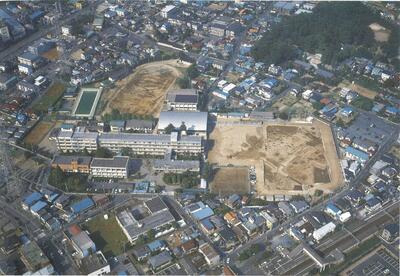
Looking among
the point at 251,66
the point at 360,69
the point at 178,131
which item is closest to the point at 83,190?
the point at 178,131

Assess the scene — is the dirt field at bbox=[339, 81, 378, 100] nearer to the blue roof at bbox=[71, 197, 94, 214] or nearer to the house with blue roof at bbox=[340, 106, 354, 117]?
the house with blue roof at bbox=[340, 106, 354, 117]

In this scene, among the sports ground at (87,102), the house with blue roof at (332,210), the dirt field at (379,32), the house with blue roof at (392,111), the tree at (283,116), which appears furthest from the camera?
the dirt field at (379,32)

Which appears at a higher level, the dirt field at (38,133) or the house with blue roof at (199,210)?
the house with blue roof at (199,210)

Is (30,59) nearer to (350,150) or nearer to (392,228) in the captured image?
(350,150)

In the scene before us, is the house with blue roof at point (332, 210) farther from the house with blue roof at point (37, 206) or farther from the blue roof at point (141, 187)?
the house with blue roof at point (37, 206)

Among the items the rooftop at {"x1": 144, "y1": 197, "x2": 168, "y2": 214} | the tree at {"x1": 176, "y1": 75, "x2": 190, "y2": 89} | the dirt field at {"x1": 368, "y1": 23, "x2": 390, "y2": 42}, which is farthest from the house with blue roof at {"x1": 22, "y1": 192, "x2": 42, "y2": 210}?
the dirt field at {"x1": 368, "y1": 23, "x2": 390, "y2": 42}

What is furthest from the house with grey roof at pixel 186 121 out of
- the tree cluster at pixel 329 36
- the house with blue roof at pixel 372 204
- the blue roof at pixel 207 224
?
the house with blue roof at pixel 372 204

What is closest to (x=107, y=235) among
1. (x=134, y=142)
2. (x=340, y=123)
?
(x=134, y=142)
